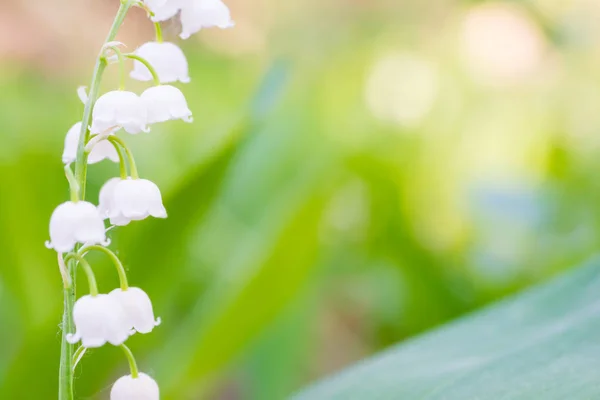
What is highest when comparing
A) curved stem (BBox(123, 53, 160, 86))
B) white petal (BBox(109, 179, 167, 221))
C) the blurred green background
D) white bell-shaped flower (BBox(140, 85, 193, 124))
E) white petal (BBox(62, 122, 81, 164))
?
the blurred green background

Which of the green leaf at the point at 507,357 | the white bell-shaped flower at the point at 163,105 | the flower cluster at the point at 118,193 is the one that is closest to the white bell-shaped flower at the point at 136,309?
the flower cluster at the point at 118,193

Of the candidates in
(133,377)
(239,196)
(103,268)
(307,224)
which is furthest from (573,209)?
(133,377)

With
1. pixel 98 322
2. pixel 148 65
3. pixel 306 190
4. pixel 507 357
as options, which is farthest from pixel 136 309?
pixel 306 190

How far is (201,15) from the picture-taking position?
527 millimetres

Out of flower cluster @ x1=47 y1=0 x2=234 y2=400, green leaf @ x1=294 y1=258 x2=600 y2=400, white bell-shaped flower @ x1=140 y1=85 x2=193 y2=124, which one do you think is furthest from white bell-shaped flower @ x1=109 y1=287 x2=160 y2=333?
green leaf @ x1=294 y1=258 x2=600 y2=400

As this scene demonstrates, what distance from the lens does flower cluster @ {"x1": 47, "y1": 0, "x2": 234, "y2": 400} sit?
18.1 inches

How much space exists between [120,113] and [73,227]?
0.24 feet

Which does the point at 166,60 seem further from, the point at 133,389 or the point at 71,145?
the point at 133,389

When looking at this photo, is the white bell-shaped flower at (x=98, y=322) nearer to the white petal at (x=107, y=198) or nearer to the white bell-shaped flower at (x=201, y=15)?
the white petal at (x=107, y=198)

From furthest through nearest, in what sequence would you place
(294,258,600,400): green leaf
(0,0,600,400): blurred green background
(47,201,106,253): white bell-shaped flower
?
(0,0,600,400): blurred green background → (294,258,600,400): green leaf → (47,201,106,253): white bell-shaped flower

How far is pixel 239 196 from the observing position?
1773 millimetres

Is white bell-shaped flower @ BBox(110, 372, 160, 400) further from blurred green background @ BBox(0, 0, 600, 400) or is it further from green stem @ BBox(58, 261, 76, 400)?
blurred green background @ BBox(0, 0, 600, 400)

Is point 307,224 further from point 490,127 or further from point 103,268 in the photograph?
point 490,127

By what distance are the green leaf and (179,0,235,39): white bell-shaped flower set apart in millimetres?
340
